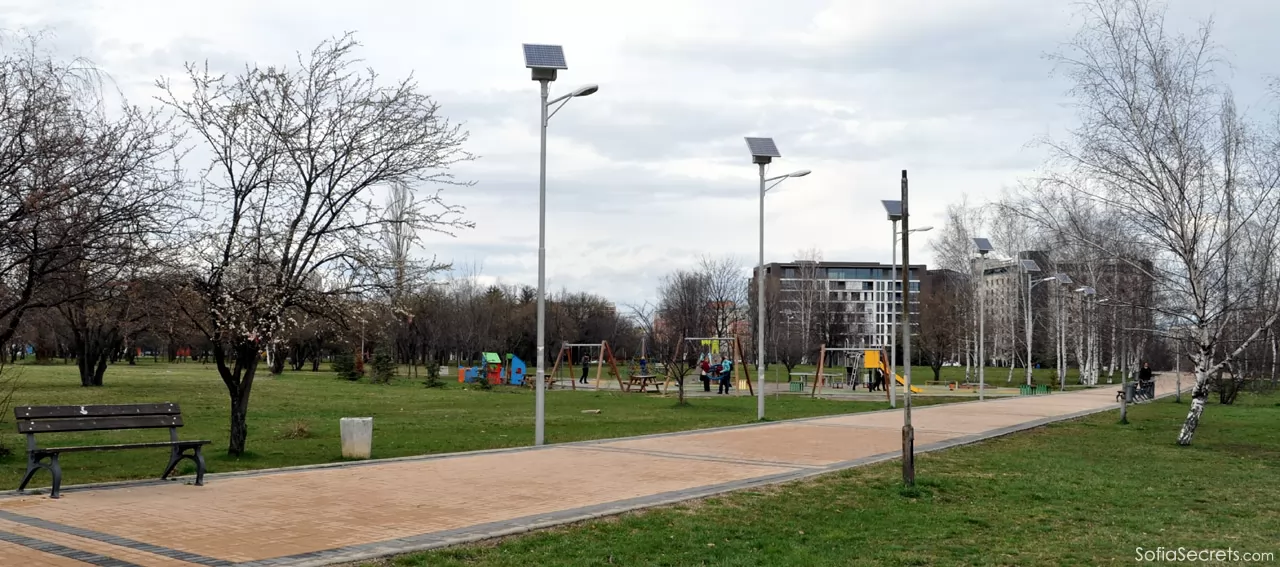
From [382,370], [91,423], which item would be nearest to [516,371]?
[382,370]

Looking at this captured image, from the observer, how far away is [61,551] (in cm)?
803

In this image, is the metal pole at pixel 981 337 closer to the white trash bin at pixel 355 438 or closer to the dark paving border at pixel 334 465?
the dark paving border at pixel 334 465

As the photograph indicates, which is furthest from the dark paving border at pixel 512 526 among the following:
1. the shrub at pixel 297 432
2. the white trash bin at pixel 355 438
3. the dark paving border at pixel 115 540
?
the shrub at pixel 297 432

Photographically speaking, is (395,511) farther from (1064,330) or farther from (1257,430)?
(1064,330)

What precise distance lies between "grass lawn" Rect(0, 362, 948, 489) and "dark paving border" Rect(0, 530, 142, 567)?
392 cm

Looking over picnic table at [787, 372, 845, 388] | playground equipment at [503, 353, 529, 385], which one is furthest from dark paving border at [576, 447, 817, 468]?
playground equipment at [503, 353, 529, 385]

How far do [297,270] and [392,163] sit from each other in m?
2.10

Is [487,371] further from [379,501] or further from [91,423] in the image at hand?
[379,501]

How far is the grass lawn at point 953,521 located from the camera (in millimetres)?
8758

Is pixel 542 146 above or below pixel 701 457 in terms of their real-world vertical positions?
above

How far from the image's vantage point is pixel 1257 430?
25.4m

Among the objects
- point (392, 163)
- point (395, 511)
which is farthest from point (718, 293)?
point (395, 511)

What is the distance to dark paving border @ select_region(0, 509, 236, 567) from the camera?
25.8ft

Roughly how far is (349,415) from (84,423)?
15.0m
